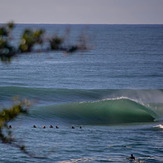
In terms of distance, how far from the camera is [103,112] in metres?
32.6

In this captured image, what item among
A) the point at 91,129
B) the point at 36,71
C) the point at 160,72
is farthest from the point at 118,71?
the point at 91,129

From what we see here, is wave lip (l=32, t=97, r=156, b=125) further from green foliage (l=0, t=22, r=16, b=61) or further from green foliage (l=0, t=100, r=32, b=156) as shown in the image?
green foliage (l=0, t=22, r=16, b=61)

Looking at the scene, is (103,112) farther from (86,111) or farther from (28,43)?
(28,43)

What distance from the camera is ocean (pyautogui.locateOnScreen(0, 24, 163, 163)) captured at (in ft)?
62.6

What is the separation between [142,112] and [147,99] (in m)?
6.61

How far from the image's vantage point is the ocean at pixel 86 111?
1908cm

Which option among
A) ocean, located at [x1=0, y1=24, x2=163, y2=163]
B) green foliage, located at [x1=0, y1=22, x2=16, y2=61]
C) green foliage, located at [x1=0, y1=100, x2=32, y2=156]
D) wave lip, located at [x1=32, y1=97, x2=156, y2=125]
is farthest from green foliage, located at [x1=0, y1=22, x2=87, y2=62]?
wave lip, located at [x1=32, y1=97, x2=156, y2=125]

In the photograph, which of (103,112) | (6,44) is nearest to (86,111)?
(103,112)

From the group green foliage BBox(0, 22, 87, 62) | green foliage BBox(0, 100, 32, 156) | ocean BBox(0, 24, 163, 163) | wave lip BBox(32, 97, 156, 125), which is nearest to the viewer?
green foliage BBox(0, 22, 87, 62)

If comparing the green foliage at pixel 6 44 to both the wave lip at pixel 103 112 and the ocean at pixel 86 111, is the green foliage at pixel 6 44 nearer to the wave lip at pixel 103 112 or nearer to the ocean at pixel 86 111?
the ocean at pixel 86 111

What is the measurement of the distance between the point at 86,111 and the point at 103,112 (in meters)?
1.28

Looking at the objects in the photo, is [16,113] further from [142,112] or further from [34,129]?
[142,112]

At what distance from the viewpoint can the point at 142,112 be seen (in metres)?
32.1

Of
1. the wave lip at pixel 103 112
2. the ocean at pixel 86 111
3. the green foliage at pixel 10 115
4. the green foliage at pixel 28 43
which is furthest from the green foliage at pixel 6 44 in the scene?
the wave lip at pixel 103 112
